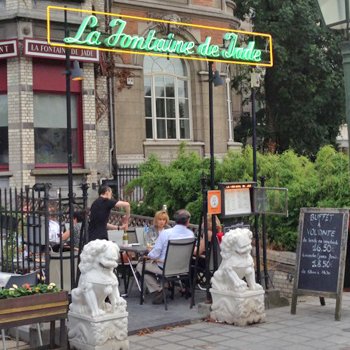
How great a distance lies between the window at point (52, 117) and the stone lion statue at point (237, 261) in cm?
927

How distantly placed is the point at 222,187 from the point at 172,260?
1221 millimetres

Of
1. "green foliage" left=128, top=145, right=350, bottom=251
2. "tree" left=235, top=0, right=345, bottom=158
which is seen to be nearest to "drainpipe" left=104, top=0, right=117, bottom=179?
"green foliage" left=128, top=145, right=350, bottom=251

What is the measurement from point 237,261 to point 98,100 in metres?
10.6

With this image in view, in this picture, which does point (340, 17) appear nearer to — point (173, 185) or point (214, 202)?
point (214, 202)

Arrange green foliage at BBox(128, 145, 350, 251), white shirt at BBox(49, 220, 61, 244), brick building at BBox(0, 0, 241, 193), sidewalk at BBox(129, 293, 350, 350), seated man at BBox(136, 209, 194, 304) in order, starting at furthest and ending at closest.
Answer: brick building at BBox(0, 0, 241, 193), green foliage at BBox(128, 145, 350, 251), white shirt at BBox(49, 220, 61, 244), seated man at BBox(136, 209, 194, 304), sidewalk at BBox(129, 293, 350, 350)

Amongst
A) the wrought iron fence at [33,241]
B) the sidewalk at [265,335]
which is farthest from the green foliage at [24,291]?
the sidewalk at [265,335]

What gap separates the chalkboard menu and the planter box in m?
3.40

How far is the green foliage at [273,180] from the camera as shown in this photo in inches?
430

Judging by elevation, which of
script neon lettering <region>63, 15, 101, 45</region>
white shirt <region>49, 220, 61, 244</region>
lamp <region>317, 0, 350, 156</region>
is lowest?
white shirt <region>49, 220, 61, 244</region>

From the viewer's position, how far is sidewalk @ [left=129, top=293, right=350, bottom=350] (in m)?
6.72

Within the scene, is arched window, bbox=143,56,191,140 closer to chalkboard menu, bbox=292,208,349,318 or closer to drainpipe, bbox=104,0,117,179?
drainpipe, bbox=104,0,117,179

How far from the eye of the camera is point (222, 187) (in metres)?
8.32

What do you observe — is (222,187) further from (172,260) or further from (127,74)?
(127,74)

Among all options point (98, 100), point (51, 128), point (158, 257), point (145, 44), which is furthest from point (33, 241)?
point (98, 100)
